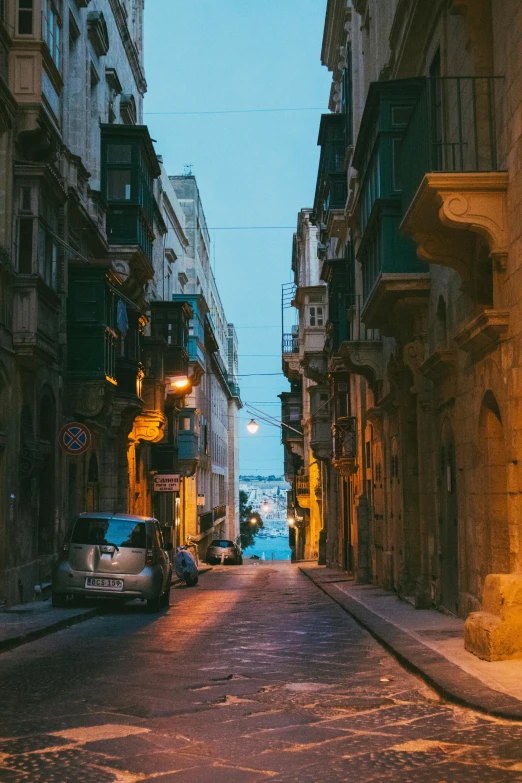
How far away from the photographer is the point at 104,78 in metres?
34.1

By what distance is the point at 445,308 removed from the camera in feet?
57.7

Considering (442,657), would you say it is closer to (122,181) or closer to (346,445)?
(346,445)

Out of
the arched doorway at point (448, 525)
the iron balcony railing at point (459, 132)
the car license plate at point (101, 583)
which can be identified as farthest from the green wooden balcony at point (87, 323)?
the iron balcony railing at point (459, 132)

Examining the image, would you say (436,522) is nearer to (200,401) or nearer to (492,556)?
(492,556)

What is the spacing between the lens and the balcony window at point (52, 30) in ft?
72.5

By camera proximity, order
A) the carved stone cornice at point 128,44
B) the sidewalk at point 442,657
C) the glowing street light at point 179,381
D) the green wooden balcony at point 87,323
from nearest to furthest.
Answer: the sidewalk at point 442,657, the green wooden balcony at point 87,323, the carved stone cornice at point 128,44, the glowing street light at point 179,381

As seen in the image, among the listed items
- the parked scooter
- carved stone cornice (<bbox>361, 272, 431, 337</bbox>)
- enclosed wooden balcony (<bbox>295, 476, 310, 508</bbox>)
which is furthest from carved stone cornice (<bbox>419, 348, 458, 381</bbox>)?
enclosed wooden balcony (<bbox>295, 476, 310, 508</bbox>)

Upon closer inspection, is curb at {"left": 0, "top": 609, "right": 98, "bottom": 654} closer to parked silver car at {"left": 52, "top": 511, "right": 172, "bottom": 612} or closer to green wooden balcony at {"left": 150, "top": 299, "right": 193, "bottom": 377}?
parked silver car at {"left": 52, "top": 511, "right": 172, "bottom": 612}

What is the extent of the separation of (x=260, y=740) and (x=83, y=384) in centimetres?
1932

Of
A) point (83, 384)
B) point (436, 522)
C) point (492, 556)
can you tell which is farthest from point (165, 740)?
point (83, 384)

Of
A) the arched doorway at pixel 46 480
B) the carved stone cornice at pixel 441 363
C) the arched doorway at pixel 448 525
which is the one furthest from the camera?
the arched doorway at pixel 46 480

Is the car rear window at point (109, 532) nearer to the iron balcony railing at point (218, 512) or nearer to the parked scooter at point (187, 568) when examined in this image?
the parked scooter at point (187, 568)

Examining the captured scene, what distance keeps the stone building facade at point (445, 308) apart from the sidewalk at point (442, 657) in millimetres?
379

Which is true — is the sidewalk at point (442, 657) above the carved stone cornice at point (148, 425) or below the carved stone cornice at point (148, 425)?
below
